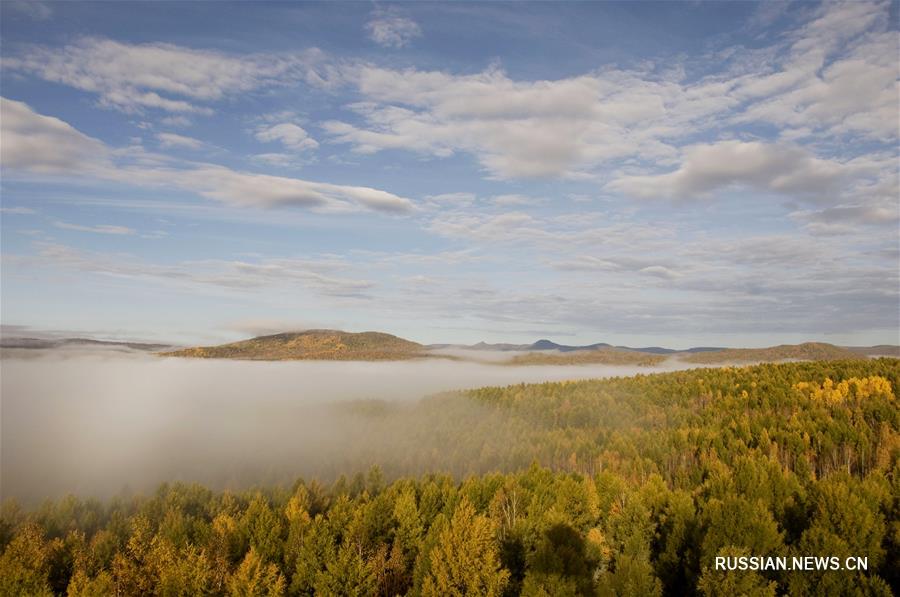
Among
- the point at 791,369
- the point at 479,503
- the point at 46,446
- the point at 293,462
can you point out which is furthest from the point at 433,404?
the point at 46,446

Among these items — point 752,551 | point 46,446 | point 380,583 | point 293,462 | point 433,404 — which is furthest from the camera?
point 46,446

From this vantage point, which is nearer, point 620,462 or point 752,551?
point 752,551

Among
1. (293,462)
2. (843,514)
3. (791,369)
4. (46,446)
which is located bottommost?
(46,446)

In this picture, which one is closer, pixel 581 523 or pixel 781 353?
pixel 581 523

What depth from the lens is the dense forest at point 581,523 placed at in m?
24.7

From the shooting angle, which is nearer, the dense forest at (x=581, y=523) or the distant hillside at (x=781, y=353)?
the dense forest at (x=581, y=523)

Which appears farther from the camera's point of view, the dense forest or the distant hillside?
the distant hillside

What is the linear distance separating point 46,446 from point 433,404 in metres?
160

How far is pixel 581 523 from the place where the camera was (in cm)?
3538

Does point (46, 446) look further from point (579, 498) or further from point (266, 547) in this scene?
point (579, 498)

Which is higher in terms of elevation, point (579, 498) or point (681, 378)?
point (681, 378)

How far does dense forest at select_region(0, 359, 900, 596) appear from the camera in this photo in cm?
2466

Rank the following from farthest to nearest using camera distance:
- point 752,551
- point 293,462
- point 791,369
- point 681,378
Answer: point 293,462 → point 681,378 → point 791,369 → point 752,551

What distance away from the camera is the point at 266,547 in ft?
123
